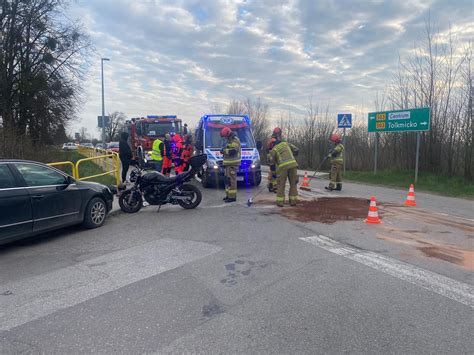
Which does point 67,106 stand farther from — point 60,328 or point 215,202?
point 60,328

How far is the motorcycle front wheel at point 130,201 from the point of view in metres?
8.30

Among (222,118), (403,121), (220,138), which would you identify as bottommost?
(220,138)

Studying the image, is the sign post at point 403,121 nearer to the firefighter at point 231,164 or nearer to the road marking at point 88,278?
the firefighter at point 231,164

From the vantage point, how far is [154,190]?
8.42m

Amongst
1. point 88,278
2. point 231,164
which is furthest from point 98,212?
point 231,164

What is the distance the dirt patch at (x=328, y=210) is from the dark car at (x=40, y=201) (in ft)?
13.9

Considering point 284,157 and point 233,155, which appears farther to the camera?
point 233,155

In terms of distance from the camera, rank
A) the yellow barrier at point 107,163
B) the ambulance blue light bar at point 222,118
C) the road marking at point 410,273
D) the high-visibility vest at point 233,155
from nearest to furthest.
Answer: the road marking at point 410,273, the yellow barrier at point 107,163, the high-visibility vest at point 233,155, the ambulance blue light bar at point 222,118

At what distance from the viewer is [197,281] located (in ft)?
13.8

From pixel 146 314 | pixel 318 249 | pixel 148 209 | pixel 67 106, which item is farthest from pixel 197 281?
pixel 67 106

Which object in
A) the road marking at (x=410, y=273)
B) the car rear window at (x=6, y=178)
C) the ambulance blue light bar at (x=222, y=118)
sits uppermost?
the ambulance blue light bar at (x=222, y=118)

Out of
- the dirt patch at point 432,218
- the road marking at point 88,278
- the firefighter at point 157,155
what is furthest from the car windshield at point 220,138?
the road marking at point 88,278

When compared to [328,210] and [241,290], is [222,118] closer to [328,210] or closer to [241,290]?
[328,210]

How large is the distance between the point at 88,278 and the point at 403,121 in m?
14.1
